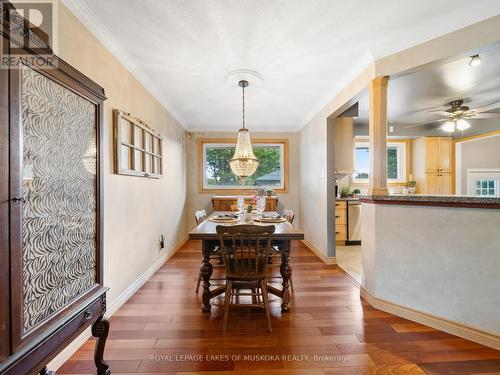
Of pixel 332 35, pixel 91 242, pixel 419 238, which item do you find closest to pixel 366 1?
pixel 332 35

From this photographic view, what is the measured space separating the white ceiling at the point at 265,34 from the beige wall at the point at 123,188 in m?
0.16

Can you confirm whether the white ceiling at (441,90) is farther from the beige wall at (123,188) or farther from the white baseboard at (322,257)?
the beige wall at (123,188)

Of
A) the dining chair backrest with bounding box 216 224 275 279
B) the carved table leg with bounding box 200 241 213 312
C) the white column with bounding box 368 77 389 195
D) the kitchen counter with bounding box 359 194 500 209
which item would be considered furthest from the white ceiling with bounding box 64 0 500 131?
the carved table leg with bounding box 200 241 213 312

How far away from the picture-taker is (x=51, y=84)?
965 millimetres

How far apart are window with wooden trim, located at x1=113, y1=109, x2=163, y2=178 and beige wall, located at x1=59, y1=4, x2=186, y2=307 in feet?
0.23

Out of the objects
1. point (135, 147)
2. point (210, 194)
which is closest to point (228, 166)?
point (210, 194)

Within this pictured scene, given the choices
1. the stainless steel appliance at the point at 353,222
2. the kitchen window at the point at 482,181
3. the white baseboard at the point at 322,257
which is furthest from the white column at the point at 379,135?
the kitchen window at the point at 482,181

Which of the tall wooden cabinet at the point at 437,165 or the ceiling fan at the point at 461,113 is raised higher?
the ceiling fan at the point at 461,113

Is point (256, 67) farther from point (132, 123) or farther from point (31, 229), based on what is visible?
point (31, 229)

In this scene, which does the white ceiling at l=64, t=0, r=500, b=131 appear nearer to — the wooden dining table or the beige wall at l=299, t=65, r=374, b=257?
the beige wall at l=299, t=65, r=374, b=257

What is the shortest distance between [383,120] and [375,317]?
178cm

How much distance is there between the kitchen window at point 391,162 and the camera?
5.28 meters

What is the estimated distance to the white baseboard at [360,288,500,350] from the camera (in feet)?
5.70

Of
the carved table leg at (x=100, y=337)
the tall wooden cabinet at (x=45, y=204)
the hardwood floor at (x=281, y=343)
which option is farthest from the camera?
the hardwood floor at (x=281, y=343)
